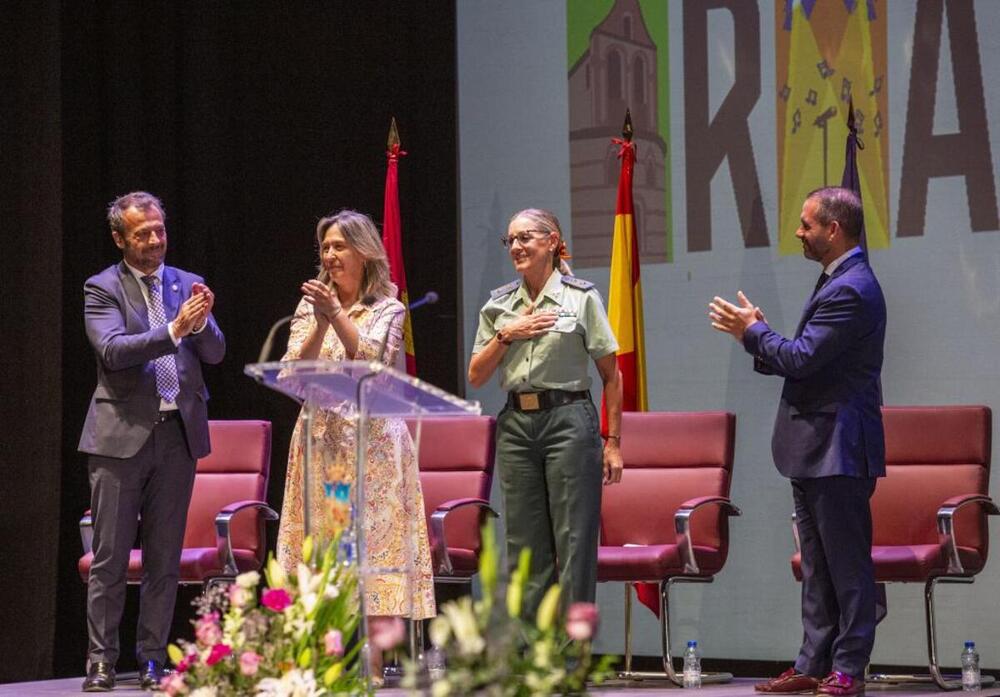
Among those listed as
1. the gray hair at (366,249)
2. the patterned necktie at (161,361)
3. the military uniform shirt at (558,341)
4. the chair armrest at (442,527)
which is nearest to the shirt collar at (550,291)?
the military uniform shirt at (558,341)

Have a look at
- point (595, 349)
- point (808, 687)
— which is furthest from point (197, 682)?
point (808, 687)

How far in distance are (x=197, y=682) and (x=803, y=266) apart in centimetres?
395

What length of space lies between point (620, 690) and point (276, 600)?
264cm

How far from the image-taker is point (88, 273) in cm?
603

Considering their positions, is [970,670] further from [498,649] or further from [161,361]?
[498,649]

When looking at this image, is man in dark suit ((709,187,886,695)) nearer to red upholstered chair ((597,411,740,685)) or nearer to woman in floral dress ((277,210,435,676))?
red upholstered chair ((597,411,740,685))

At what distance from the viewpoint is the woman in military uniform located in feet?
14.4

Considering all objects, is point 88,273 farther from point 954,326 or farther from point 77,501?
point 954,326

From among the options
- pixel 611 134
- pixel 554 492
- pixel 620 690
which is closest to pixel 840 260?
pixel 554 492

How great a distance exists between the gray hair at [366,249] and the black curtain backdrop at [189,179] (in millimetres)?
1890

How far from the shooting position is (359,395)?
10.4ft

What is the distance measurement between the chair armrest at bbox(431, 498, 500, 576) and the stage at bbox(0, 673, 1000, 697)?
1.79 feet

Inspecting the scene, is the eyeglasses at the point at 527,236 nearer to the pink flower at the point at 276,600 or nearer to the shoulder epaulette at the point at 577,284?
the shoulder epaulette at the point at 577,284

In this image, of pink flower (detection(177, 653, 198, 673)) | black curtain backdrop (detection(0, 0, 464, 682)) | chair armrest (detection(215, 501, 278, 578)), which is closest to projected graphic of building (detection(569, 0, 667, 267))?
black curtain backdrop (detection(0, 0, 464, 682))
